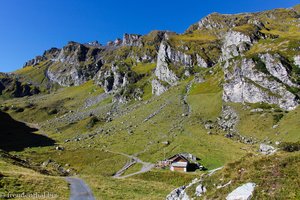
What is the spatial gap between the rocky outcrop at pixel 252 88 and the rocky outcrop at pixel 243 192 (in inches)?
4967

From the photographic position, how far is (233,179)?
1069 inches

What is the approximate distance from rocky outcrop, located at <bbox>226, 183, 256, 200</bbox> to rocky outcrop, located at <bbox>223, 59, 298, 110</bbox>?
12615cm

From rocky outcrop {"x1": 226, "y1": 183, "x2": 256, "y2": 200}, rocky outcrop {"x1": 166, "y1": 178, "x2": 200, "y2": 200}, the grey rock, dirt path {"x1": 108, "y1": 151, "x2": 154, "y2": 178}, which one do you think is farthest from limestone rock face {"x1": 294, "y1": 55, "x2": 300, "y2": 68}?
rocky outcrop {"x1": 226, "y1": 183, "x2": 256, "y2": 200}

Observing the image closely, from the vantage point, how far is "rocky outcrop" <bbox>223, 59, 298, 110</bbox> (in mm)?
143738

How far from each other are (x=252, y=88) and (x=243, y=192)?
146 meters

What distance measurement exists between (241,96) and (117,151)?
8286cm

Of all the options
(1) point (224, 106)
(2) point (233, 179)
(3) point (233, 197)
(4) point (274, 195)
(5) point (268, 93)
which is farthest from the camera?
(1) point (224, 106)

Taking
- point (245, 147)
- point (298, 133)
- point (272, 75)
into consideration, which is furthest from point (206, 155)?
point (272, 75)

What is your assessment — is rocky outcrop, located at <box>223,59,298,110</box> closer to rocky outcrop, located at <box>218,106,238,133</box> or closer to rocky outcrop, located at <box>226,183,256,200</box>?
rocky outcrop, located at <box>218,106,238,133</box>

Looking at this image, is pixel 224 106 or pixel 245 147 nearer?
pixel 245 147

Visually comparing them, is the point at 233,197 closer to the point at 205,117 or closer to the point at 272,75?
the point at 205,117

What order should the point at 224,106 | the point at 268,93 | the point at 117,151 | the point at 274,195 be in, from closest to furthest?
the point at 274,195 < the point at 117,151 < the point at 268,93 < the point at 224,106

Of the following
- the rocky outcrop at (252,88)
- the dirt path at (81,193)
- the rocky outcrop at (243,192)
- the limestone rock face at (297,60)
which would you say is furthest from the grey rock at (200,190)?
the limestone rock face at (297,60)

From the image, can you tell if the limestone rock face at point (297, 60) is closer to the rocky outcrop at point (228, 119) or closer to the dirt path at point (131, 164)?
the rocky outcrop at point (228, 119)
